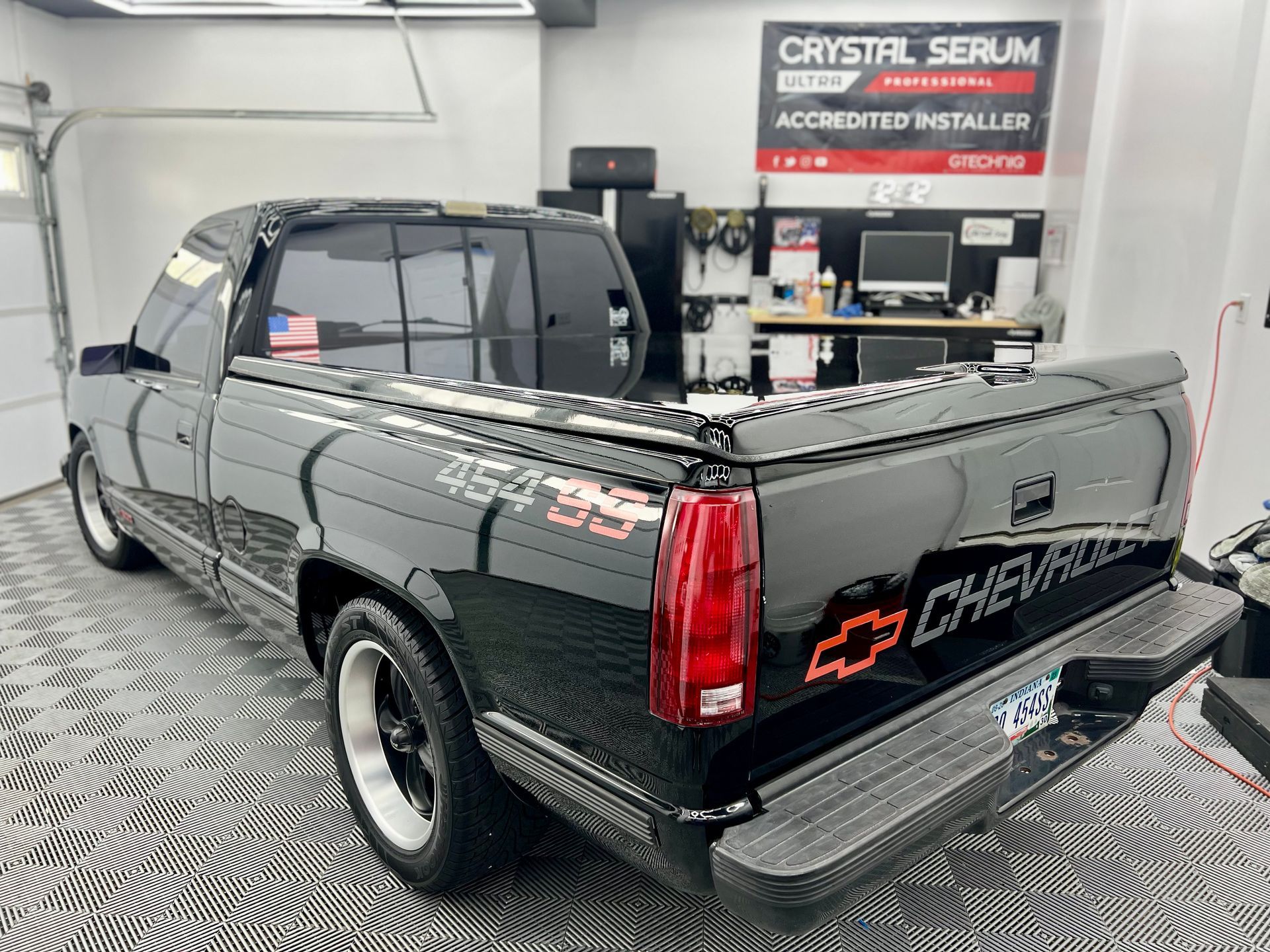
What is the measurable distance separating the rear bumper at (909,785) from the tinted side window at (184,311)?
6.88 feet

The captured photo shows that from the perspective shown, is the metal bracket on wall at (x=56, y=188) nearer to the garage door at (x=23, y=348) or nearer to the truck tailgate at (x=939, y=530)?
the garage door at (x=23, y=348)

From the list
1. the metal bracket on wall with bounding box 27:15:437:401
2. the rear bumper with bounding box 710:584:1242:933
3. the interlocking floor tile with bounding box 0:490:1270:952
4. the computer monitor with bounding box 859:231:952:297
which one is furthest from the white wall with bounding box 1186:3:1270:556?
the metal bracket on wall with bounding box 27:15:437:401

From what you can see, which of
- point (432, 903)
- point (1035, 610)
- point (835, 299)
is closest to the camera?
point (1035, 610)

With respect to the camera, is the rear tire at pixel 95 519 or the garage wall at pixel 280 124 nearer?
the rear tire at pixel 95 519

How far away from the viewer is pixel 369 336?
2.59 metres

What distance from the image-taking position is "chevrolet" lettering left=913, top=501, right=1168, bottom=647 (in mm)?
1521

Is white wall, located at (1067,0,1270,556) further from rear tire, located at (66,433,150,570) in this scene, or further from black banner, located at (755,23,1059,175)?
rear tire, located at (66,433,150,570)

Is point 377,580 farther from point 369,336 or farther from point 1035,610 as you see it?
point 1035,610

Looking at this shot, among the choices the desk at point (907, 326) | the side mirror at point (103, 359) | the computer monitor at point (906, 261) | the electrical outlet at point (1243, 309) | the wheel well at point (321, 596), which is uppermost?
the computer monitor at point (906, 261)

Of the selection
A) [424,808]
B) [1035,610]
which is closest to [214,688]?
[424,808]

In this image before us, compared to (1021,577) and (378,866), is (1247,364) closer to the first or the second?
(1021,577)

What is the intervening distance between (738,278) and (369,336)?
5.78 m

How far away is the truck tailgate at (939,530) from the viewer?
4.28ft

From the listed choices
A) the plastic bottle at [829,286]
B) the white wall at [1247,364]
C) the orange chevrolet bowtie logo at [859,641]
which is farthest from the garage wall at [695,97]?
the orange chevrolet bowtie logo at [859,641]
